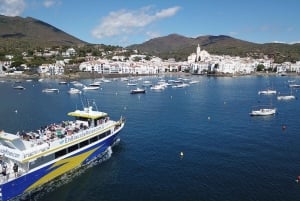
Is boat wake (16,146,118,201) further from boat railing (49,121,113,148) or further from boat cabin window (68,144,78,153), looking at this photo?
boat railing (49,121,113,148)

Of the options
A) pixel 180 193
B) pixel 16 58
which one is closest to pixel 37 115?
pixel 180 193

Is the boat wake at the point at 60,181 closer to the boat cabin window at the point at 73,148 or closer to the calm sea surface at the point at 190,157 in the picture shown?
the calm sea surface at the point at 190,157

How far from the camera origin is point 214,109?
73.4 m

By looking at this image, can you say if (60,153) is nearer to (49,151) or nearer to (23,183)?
(49,151)

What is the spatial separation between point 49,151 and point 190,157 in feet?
54.0

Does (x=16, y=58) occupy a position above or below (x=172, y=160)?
above

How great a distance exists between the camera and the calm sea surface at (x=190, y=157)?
2862 cm

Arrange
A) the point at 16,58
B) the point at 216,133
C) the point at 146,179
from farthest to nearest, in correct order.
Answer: the point at 16,58 < the point at 216,133 < the point at 146,179

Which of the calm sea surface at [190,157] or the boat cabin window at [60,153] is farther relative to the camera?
the boat cabin window at [60,153]

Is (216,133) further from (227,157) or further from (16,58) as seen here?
(16,58)

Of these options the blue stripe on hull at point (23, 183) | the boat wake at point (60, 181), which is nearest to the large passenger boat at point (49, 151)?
the blue stripe on hull at point (23, 183)

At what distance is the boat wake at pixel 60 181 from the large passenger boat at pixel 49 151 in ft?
0.81

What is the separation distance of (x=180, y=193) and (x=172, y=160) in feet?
27.9

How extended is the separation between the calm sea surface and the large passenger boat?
1690 millimetres
